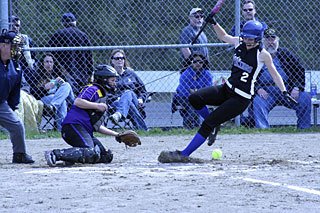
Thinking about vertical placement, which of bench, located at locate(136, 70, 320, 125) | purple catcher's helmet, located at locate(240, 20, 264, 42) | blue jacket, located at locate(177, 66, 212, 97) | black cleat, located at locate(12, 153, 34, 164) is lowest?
bench, located at locate(136, 70, 320, 125)

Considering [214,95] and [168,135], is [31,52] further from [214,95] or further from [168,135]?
[214,95]

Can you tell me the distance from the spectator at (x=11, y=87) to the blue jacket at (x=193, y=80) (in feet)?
15.5

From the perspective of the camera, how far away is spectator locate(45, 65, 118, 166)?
33.4 feet

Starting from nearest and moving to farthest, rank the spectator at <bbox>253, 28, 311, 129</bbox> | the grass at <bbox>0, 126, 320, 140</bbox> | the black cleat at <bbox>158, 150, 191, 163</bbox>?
1. the black cleat at <bbox>158, 150, 191, 163</bbox>
2. the grass at <bbox>0, 126, 320, 140</bbox>
3. the spectator at <bbox>253, 28, 311, 129</bbox>

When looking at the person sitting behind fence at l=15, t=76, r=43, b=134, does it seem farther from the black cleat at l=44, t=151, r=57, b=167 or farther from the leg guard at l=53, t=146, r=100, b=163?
the black cleat at l=44, t=151, r=57, b=167

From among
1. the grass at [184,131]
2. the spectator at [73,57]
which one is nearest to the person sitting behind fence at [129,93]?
the grass at [184,131]

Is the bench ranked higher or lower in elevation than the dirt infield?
lower

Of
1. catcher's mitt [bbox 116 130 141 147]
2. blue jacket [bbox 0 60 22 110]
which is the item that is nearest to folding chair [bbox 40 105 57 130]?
blue jacket [bbox 0 60 22 110]

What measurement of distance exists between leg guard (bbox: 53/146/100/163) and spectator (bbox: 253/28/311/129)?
553 cm

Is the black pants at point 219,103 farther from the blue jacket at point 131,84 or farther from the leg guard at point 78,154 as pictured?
the blue jacket at point 131,84

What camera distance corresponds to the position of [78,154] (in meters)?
10.1

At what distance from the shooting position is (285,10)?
16.8 m

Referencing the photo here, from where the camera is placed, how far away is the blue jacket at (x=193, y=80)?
15109mm

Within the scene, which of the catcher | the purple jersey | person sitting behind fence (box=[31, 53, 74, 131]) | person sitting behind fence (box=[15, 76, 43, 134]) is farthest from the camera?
person sitting behind fence (box=[31, 53, 74, 131])
